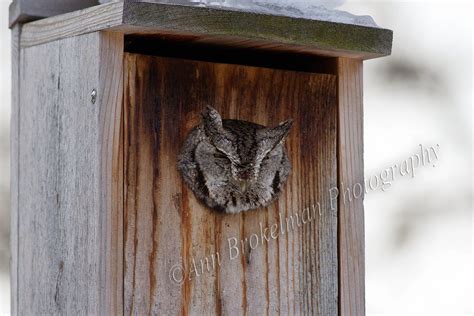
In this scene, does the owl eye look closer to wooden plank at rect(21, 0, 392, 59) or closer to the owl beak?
the owl beak

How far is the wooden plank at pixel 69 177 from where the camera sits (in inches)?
93.0

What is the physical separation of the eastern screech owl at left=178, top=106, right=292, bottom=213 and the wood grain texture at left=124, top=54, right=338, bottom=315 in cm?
3

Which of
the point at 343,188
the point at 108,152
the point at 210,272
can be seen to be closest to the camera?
the point at 108,152

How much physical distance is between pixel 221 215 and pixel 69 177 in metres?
0.37

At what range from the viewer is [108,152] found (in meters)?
2.37

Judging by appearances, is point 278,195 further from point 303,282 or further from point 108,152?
point 108,152

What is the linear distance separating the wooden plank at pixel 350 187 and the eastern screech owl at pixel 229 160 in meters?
0.24

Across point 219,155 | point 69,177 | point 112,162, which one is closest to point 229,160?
point 219,155

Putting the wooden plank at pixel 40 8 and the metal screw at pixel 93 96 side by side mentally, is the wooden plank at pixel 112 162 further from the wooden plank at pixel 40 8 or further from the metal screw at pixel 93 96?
the wooden plank at pixel 40 8

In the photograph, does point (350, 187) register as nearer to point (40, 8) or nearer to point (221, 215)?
point (221, 215)

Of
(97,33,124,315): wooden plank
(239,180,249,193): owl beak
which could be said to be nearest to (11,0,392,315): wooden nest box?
(97,33,124,315): wooden plank

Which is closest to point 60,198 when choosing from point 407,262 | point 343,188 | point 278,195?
point 278,195

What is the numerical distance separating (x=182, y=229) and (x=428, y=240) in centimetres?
231

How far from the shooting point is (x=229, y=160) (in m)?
2.45
